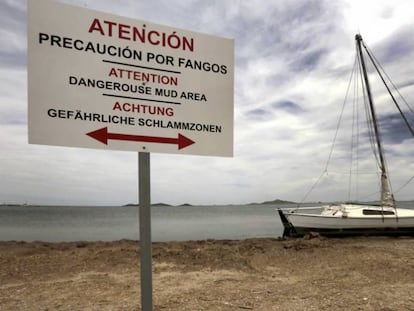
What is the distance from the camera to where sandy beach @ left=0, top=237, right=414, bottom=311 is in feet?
17.6

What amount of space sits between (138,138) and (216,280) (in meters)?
5.14

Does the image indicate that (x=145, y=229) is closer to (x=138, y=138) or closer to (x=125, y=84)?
(x=138, y=138)

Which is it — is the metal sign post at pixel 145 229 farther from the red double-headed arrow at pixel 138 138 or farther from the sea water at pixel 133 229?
the sea water at pixel 133 229

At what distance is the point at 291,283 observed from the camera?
6715 mm

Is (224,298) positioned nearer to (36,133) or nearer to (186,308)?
(186,308)

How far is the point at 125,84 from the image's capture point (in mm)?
2592

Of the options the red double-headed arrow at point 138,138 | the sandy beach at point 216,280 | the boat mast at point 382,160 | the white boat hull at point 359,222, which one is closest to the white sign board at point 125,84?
the red double-headed arrow at point 138,138

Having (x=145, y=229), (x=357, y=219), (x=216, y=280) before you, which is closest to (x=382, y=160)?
(x=357, y=219)

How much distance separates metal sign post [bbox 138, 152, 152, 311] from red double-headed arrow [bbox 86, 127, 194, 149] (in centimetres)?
12

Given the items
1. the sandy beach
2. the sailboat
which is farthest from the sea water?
the sandy beach

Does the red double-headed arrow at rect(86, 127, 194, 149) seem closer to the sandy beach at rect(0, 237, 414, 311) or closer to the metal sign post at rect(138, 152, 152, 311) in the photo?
the metal sign post at rect(138, 152, 152, 311)

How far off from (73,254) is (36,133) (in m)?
8.52

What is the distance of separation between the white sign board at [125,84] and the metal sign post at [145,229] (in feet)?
0.46

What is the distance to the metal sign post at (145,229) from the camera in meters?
2.61
